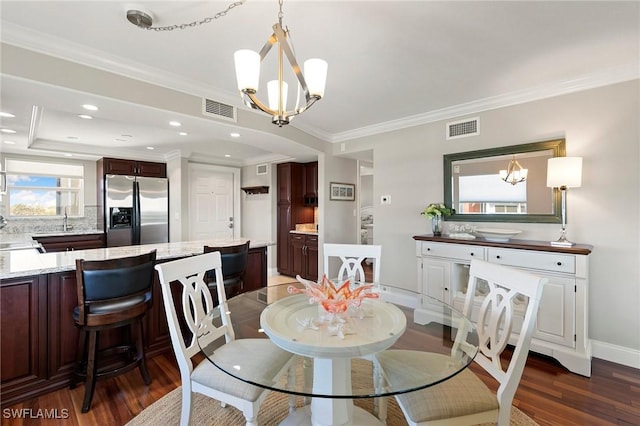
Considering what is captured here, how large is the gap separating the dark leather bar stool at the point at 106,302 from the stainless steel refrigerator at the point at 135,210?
3.48 metres

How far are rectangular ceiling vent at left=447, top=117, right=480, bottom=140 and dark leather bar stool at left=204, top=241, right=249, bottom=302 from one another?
266cm

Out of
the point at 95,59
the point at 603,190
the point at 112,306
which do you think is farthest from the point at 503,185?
the point at 95,59

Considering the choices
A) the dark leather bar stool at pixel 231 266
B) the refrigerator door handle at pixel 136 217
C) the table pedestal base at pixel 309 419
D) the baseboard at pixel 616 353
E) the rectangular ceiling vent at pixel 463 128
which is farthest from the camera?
the refrigerator door handle at pixel 136 217

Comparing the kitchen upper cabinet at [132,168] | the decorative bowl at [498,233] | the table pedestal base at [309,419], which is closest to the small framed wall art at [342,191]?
the decorative bowl at [498,233]

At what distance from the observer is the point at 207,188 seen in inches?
238

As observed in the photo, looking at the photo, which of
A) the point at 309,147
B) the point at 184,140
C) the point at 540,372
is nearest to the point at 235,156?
the point at 184,140

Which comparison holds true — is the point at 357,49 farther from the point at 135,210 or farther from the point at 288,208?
the point at 135,210

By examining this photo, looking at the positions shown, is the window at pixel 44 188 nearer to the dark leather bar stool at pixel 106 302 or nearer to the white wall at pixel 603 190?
the dark leather bar stool at pixel 106 302

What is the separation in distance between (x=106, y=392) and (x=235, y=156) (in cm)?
457

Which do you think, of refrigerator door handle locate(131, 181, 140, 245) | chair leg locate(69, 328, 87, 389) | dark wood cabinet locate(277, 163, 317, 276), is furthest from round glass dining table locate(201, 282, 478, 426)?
refrigerator door handle locate(131, 181, 140, 245)

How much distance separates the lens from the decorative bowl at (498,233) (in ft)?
9.42

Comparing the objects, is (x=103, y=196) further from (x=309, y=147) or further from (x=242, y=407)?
(x=242, y=407)

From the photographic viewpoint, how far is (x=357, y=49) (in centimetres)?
213

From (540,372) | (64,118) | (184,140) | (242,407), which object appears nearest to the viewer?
(242,407)
